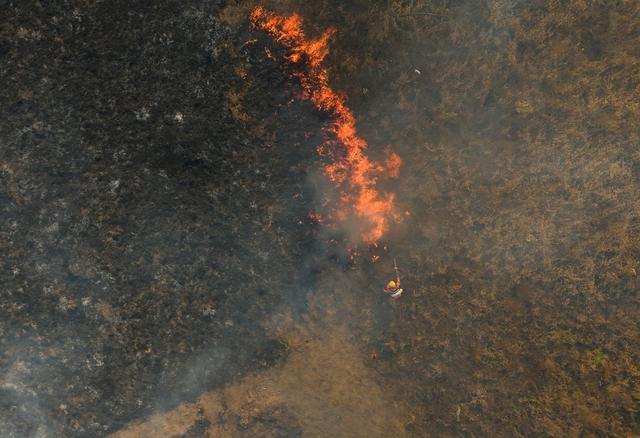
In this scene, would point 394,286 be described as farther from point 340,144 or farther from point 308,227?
point 340,144

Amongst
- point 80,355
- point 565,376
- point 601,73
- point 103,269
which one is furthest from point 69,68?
point 565,376

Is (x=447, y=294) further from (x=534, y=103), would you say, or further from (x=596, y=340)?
(x=534, y=103)

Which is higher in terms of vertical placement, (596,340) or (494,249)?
(494,249)

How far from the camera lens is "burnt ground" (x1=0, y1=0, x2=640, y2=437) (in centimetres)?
347

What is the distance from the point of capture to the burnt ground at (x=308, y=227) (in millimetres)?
3469

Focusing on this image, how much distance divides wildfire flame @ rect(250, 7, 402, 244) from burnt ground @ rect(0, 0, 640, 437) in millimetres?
105

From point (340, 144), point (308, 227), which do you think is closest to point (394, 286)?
point (308, 227)

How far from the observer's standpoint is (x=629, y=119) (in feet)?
11.3

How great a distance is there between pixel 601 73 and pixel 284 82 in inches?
111

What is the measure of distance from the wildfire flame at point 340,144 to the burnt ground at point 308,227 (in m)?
0.10

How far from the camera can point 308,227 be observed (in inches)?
149

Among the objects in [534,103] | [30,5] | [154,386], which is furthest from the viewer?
[154,386]

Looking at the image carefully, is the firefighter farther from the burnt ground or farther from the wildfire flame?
the wildfire flame

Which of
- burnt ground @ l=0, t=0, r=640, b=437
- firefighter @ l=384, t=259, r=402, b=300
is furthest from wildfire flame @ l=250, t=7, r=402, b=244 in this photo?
firefighter @ l=384, t=259, r=402, b=300
